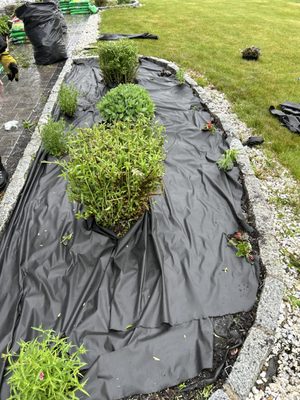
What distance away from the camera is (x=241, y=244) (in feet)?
9.07

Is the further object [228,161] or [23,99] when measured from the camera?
[23,99]

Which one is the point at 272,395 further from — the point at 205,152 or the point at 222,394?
the point at 205,152

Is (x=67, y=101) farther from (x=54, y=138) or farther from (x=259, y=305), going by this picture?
(x=259, y=305)

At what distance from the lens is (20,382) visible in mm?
1589

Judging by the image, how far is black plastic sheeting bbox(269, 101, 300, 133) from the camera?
470 centimetres

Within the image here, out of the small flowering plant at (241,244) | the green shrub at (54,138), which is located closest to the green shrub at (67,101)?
the green shrub at (54,138)

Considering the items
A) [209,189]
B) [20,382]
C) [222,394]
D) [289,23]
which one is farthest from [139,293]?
[289,23]

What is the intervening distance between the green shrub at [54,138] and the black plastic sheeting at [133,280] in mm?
301

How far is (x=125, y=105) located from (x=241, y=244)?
2.36 meters

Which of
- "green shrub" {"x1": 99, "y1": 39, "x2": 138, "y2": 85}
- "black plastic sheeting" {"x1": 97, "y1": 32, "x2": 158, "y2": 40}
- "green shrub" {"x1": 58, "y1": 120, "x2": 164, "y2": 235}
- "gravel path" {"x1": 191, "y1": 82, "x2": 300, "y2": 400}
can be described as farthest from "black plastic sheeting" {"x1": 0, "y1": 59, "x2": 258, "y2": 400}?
"black plastic sheeting" {"x1": 97, "y1": 32, "x2": 158, "y2": 40}

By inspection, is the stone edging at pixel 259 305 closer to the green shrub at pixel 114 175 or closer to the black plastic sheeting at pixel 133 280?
the black plastic sheeting at pixel 133 280

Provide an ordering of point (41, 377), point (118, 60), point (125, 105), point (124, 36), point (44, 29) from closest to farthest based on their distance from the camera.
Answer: point (41, 377) → point (125, 105) → point (118, 60) → point (44, 29) → point (124, 36)

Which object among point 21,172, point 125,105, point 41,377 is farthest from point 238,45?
point 41,377

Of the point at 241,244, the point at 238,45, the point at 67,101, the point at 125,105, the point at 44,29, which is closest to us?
the point at 241,244
